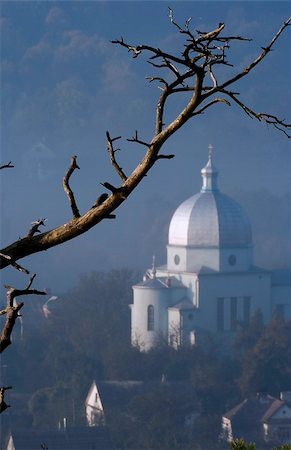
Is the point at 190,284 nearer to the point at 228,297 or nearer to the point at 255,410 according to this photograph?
the point at 228,297

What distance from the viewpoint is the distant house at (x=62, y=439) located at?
1362 inches

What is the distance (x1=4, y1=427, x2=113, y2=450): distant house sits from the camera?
34.6 meters

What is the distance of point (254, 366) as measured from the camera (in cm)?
4384

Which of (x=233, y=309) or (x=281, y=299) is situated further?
(x=281, y=299)

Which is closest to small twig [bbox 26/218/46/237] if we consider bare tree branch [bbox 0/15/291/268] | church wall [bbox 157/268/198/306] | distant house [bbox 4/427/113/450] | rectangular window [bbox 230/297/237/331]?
bare tree branch [bbox 0/15/291/268]

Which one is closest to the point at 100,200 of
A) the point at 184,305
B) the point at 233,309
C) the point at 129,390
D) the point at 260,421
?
the point at 260,421

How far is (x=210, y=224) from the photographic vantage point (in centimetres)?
5412

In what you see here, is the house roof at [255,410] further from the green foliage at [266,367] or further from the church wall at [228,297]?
the church wall at [228,297]

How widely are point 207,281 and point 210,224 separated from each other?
6.04ft

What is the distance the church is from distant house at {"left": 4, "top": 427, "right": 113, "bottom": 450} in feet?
46.6

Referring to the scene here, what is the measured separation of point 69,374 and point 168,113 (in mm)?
43496


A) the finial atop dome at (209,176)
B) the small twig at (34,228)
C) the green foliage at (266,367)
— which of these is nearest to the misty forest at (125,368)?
the green foliage at (266,367)

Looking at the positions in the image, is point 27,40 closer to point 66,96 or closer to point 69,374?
point 66,96

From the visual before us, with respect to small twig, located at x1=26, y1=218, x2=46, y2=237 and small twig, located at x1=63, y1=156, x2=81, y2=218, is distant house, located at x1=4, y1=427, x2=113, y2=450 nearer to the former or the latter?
small twig, located at x1=26, y1=218, x2=46, y2=237
